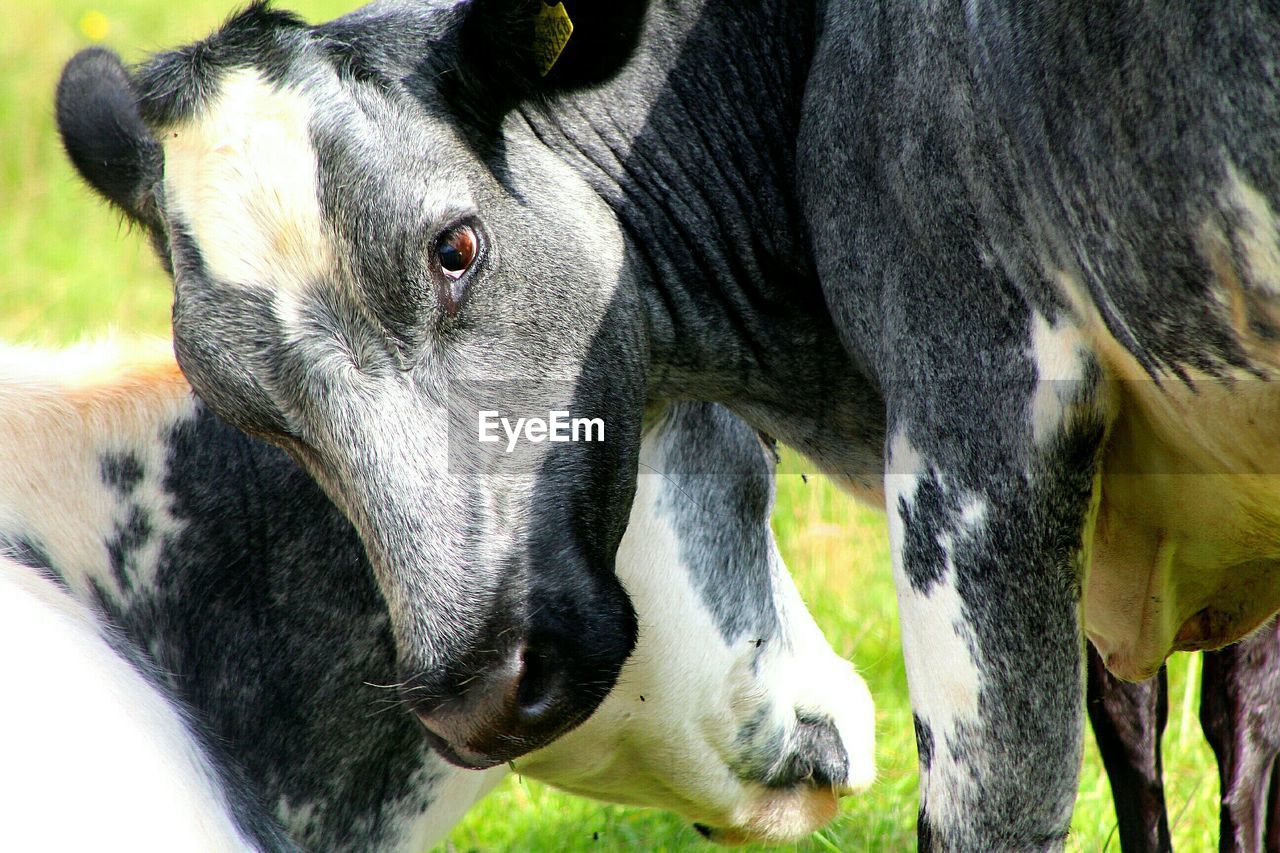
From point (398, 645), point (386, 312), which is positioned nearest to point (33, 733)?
point (398, 645)

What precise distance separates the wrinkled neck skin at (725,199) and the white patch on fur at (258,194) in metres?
0.71

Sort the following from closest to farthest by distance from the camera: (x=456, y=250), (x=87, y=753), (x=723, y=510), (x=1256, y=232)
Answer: (x=1256, y=232)
(x=87, y=753)
(x=456, y=250)
(x=723, y=510)

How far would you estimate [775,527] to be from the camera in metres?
5.57

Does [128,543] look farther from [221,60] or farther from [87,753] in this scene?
[221,60]

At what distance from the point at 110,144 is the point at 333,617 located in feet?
3.68

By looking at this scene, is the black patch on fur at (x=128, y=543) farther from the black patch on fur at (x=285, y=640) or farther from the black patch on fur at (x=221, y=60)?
the black patch on fur at (x=221, y=60)

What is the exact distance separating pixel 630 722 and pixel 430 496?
103cm

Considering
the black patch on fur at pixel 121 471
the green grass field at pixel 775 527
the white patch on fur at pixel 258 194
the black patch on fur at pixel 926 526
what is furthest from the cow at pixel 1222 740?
the black patch on fur at pixel 121 471

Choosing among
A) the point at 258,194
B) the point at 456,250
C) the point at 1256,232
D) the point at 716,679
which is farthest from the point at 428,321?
the point at 1256,232

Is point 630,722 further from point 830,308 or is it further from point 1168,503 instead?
point 1168,503

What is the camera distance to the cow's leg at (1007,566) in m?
2.45

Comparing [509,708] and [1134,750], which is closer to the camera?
[509,708]

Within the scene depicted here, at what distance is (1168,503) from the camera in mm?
2676

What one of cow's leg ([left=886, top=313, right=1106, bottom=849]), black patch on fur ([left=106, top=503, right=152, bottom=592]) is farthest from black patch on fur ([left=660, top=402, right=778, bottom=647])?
black patch on fur ([left=106, top=503, right=152, bottom=592])
